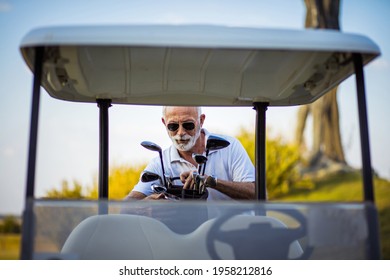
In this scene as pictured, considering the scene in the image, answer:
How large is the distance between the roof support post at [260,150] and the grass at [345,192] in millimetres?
6828

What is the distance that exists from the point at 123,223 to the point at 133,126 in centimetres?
542

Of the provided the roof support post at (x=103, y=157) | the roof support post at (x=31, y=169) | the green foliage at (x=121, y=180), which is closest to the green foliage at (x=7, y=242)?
the green foliage at (x=121, y=180)

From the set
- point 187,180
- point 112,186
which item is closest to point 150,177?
point 187,180

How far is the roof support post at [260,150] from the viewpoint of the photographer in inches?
138

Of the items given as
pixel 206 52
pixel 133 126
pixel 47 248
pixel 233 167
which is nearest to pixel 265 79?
pixel 206 52

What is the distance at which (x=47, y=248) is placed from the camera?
86.6 inches

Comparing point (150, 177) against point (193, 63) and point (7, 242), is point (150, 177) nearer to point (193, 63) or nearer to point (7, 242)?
point (193, 63)

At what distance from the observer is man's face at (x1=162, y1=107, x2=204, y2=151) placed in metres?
3.62

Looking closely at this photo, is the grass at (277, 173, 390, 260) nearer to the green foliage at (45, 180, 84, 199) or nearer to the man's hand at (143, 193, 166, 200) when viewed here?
the green foliage at (45, 180, 84, 199)

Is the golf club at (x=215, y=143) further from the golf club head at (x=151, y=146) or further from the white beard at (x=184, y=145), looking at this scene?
the golf club head at (x=151, y=146)

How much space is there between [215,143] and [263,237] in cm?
132

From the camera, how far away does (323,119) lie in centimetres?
1252
